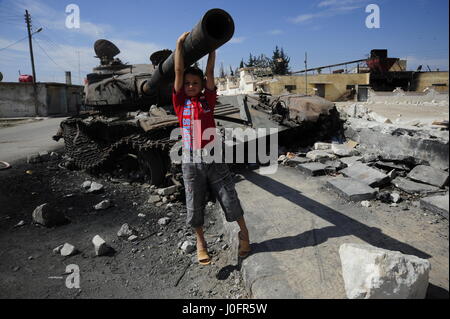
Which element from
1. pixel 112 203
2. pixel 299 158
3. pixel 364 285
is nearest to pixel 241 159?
pixel 299 158

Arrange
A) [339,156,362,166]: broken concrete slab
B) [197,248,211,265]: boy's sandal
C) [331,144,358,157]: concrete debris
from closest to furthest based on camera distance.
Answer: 1. [197,248,211,265]: boy's sandal
2. [339,156,362,166]: broken concrete slab
3. [331,144,358,157]: concrete debris

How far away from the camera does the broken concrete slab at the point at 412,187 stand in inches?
139

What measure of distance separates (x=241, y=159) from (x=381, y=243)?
2490mm

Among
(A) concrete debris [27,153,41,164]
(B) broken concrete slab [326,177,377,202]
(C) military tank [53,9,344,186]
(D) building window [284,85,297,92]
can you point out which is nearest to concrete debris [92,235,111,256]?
(C) military tank [53,9,344,186]

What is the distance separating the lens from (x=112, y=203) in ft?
15.2

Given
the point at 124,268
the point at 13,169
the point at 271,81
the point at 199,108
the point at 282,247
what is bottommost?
the point at 124,268

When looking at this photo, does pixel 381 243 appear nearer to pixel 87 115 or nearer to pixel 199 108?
pixel 199 108

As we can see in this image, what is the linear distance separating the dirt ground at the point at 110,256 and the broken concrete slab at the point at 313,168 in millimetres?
1927

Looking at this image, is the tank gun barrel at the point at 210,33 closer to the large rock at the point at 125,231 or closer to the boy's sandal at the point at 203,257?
the boy's sandal at the point at 203,257

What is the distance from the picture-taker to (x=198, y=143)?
2.54 meters

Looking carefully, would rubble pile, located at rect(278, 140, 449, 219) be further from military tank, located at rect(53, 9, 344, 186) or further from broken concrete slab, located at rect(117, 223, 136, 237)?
broken concrete slab, located at rect(117, 223, 136, 237)

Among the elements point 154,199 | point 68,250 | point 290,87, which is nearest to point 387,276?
point 68,250

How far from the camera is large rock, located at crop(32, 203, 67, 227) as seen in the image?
3.88 metres

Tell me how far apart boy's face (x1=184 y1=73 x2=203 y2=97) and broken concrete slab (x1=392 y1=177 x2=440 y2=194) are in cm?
297
